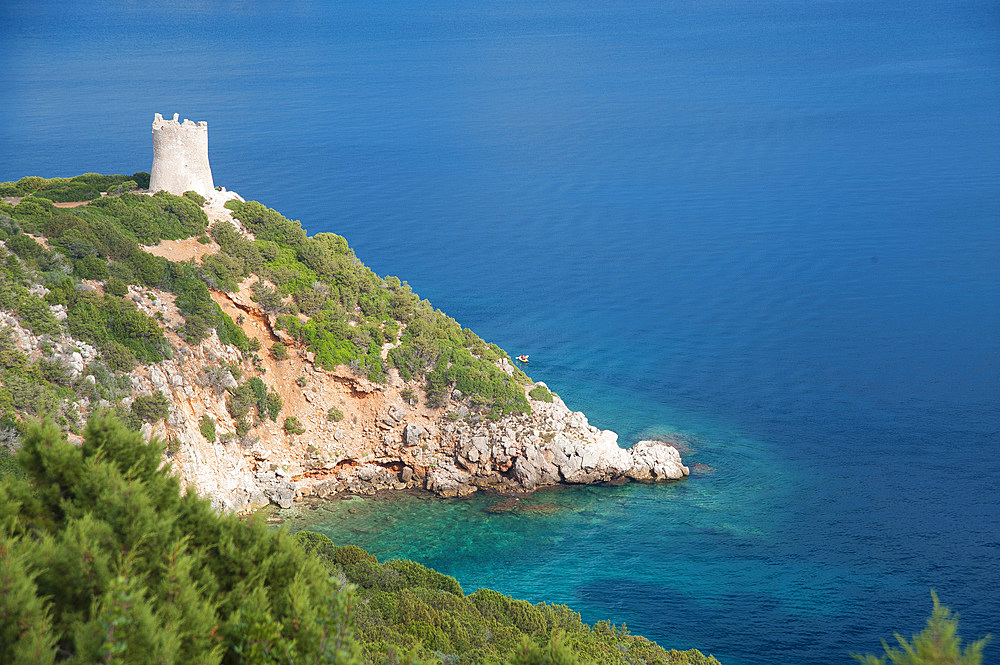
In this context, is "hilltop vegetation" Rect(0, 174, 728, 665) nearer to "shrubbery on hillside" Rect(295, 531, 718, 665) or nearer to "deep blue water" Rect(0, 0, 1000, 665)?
"shrubbery on hillside" Rect(295, 531, 718, 665)

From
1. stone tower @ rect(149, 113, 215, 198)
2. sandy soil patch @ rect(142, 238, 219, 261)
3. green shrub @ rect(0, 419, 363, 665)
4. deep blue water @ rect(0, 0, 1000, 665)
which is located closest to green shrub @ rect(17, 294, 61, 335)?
sandy soil patch @ rect(142, 238, 219, 261)

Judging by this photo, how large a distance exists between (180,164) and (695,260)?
42522 millimetres

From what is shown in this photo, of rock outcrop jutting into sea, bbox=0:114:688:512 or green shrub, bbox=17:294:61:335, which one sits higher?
rock outcrop jutting into sea, bbox=0:114:688:512

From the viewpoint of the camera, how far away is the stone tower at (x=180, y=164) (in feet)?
144

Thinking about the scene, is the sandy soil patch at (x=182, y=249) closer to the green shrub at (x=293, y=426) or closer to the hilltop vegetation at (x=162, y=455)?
the hilltop vegetation at (x=162, y=455)

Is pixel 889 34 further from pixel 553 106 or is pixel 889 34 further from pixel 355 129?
pixel 355 129

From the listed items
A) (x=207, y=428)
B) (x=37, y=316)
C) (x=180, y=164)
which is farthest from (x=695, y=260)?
(x=37, y=316)

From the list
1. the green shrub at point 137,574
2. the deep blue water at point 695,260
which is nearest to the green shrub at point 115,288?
the deep blue water at point 695,260

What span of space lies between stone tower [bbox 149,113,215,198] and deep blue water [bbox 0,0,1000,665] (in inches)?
716

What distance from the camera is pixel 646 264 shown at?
7288 cm

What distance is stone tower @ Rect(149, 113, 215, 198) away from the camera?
44.0 meters

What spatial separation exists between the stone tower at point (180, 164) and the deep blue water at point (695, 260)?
1819 cm

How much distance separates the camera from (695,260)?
72.7 metres

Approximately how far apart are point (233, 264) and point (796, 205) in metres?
58.2
